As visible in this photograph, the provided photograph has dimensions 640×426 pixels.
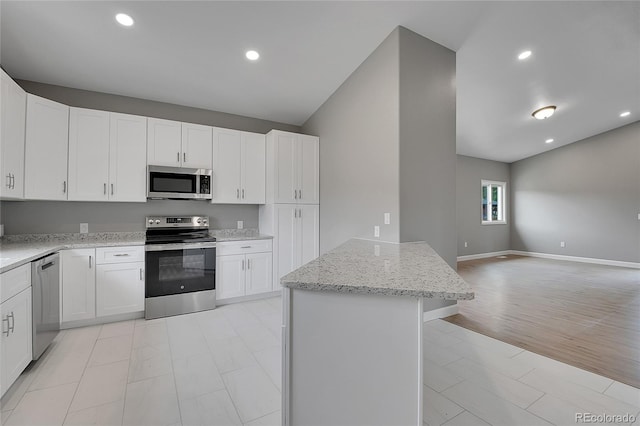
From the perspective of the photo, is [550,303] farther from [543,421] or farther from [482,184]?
[482,184]

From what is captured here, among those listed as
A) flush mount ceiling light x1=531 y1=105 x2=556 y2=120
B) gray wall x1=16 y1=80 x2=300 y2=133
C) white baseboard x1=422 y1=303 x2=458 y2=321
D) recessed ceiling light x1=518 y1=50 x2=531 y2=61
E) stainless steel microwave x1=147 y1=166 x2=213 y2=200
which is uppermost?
recessed ceiling light x1=518 y1=50 x2=531 y2=61

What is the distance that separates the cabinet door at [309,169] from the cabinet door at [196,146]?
1.27 meters

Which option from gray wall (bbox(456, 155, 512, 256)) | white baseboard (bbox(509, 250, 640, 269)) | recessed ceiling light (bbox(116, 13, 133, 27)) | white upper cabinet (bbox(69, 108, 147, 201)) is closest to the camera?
recessed ceiling light (bbox(116, 13, 133, 27))

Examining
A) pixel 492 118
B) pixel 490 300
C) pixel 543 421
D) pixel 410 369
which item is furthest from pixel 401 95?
pixel 492 118

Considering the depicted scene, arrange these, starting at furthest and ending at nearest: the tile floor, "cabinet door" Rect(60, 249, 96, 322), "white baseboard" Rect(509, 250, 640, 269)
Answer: "white baseboard" Rect(509, 250, 640, 269) < "cabinet door" Rect(60, 249, 96, 322) < the tile floor

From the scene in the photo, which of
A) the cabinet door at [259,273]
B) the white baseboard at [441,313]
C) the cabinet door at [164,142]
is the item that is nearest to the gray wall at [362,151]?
the cabinet door at [259,273]

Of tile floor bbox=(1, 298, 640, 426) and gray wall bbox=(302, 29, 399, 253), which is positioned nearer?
tile floor bbox=(1, 298, 640, 426)

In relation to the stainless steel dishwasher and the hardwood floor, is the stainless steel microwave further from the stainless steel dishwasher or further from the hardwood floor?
the hardwood floor

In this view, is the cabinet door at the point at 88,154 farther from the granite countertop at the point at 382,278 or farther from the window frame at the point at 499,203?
the window frame at the point at 499,203

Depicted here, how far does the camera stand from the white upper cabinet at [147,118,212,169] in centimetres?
348

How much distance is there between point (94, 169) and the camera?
3195mm

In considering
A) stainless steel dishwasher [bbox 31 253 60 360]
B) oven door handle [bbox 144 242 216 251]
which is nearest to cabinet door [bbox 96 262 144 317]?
oven door handle [bbox 144 242 216 251]

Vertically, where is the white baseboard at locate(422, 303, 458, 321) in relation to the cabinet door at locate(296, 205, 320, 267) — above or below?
below

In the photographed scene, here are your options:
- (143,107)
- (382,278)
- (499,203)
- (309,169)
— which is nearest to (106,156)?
(143,107)
